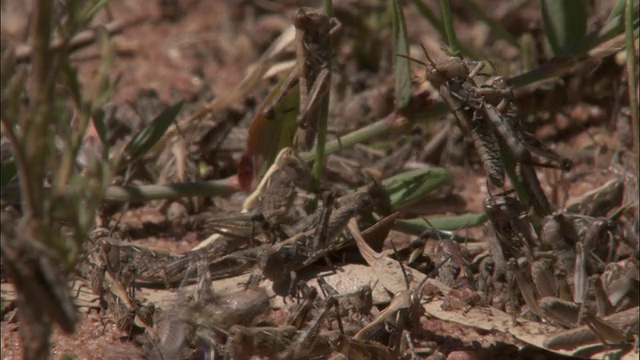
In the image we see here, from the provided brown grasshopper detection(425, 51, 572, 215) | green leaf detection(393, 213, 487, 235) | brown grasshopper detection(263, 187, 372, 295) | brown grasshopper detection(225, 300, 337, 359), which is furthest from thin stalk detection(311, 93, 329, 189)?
brown grasshopper detection(225, 300, 337, 359)

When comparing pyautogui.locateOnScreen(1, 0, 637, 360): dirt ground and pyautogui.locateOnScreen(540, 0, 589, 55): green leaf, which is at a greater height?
pyautogui.locateOnScreen(540, 0, 589, 55): green leaf

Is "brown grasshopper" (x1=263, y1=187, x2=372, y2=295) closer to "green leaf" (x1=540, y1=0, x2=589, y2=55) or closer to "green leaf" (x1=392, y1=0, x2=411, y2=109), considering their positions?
"green leaf" (x1=392, y1=0, x2=411, y2=109)

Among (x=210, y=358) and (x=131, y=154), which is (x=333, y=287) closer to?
(x=210, y=358)

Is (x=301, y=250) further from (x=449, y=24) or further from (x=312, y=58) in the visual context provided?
(x=449, y=24)

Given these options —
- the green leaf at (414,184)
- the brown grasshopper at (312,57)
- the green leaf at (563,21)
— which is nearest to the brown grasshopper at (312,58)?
the brown grasshopper at (312,57)

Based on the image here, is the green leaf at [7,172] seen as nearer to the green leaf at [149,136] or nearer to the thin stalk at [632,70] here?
the green leaf at [149,136]

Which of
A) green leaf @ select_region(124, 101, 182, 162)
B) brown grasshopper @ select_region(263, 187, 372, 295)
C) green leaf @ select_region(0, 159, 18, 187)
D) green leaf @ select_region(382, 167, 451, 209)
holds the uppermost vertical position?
green leaf @ select_region(124, 101, 182, 162)

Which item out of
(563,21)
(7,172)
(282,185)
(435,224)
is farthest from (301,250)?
(563,21)
